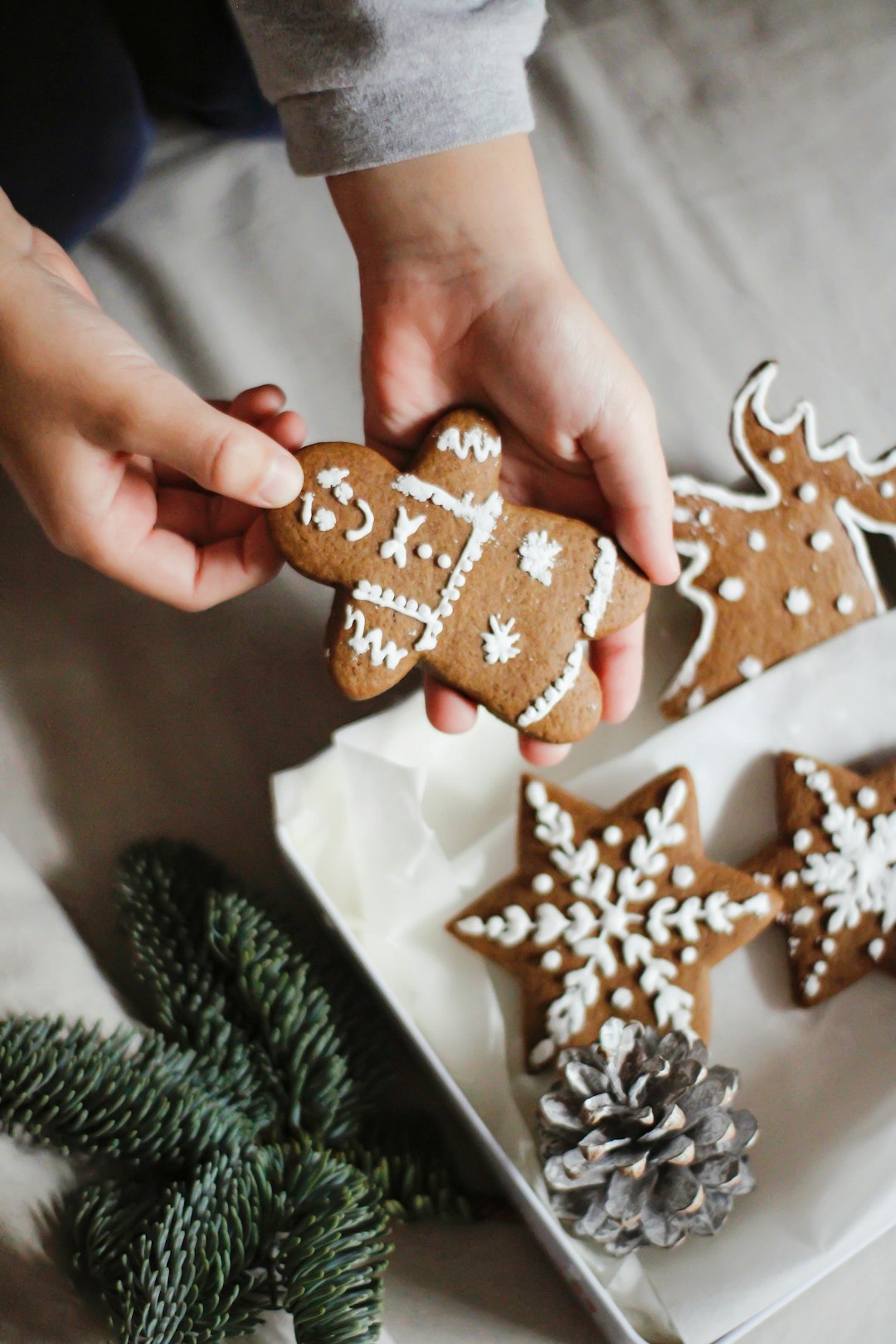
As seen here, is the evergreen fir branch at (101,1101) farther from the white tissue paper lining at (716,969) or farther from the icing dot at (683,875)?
the icing dot at (683,875)

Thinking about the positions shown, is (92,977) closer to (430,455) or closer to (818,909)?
(430,455)

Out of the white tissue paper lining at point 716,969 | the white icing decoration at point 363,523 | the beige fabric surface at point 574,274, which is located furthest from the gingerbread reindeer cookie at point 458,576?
the beige fabric surface at point 574,274

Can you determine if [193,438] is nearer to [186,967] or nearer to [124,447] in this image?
[124,447]

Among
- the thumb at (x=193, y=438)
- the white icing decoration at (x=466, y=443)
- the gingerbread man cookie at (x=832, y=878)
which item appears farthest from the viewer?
the gingerbread man cookie at (x=832, y=878)

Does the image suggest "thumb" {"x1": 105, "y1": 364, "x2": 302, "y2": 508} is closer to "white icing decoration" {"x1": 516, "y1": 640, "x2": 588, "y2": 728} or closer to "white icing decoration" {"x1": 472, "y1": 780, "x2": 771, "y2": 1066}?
"white icing decoration" {"x1": 516, "y1": 640, "x2": 588, "y2": 728}

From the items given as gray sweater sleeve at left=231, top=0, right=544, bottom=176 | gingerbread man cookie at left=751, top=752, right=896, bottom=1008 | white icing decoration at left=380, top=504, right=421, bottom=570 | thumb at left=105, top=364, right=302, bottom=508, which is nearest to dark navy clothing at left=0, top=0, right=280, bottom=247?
gray sweater sleeve at left=231, top=0, right=544, bottom=176

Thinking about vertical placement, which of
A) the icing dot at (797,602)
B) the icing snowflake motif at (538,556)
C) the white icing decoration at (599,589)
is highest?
the icing snowflake motif at (538,556)

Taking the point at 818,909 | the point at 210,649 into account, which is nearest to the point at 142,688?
the point at 210,649
